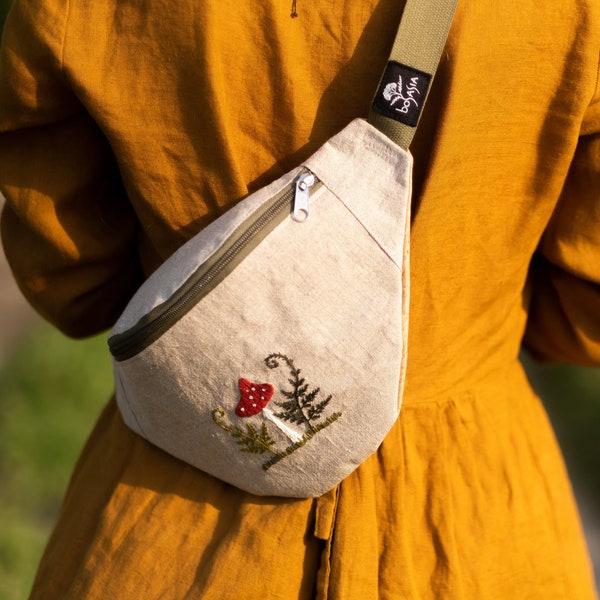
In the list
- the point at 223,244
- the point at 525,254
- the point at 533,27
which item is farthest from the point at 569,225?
the point at 223,244

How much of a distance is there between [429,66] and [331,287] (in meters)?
0.27

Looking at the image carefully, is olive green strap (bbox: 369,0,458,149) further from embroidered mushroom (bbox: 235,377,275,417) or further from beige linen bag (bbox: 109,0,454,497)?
embroidered mushroom (bbox: 235,377,275,417)

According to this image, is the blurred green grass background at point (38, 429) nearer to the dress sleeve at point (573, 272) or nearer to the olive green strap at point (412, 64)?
the dress sleeve at point (573, 272)

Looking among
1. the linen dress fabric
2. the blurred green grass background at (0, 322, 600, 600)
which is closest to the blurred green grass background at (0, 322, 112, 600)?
the blurred green grass background at (0, 322, 600, 600)

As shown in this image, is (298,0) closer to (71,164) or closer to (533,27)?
(533,27)

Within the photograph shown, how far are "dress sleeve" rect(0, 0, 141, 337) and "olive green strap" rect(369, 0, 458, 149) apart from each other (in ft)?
1.27

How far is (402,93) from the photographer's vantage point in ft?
3.34

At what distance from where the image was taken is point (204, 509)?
1.22 m

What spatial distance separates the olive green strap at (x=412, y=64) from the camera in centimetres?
100

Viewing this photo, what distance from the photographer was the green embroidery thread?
3.46ft

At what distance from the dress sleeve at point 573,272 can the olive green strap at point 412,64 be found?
23cm

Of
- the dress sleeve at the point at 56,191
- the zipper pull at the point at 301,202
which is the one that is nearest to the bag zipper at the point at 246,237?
the zipper pull at the point at 301,202

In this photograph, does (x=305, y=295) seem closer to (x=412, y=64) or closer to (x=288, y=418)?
(x=288, y=418)

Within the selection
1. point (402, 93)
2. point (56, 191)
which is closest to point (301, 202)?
point (402, 93)
